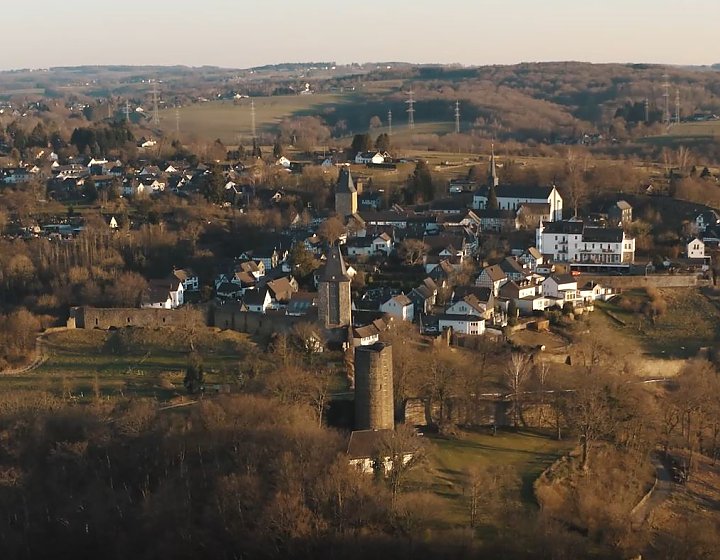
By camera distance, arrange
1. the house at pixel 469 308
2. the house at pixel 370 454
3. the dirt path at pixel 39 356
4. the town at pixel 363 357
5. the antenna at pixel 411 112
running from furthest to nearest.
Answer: the antenna at pixel 411 112 → the house at pixel 469 308 → the dirt path at pixel 39 356 → the house at pixel 370 454 → the town at pixel 363 357

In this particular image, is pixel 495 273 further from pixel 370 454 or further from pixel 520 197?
pixel 370 454

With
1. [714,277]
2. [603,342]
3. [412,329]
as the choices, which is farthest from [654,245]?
[412,329]

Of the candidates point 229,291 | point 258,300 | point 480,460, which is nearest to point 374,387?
point 480,460

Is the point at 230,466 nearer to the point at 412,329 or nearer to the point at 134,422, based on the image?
the point at 134,422

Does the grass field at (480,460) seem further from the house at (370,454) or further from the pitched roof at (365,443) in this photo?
the pitched roof at (365,443)

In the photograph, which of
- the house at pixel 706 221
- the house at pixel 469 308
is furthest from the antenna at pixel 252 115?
the house at pixel 469 308

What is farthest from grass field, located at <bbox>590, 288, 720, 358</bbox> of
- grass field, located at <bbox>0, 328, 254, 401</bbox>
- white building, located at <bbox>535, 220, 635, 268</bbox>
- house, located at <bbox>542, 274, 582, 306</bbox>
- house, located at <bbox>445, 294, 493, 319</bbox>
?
grass field, located at <bbox>0, 328, 254, 401</bbox>

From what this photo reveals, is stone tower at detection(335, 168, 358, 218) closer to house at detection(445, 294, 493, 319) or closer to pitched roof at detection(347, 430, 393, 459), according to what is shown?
house at detection(445, 294, 493, 319)
